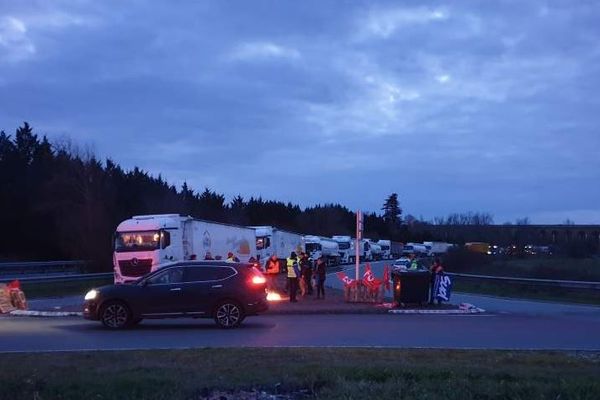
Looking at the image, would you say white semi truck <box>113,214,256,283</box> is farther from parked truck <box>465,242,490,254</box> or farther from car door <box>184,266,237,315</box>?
parked truck <box>465,242,490,254</box>

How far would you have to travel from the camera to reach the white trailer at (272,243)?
5372 cm

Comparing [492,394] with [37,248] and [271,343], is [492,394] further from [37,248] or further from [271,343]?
[37,248]

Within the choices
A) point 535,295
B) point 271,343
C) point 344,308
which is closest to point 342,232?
point 535,295

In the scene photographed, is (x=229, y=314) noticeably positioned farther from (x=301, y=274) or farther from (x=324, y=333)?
(x=301, y=274)

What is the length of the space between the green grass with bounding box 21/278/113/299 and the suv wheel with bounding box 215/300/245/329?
57.8 ft

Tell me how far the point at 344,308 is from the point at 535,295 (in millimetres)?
15120

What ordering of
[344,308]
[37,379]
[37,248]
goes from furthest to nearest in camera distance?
[37,248] < [344,308] < [37,379]

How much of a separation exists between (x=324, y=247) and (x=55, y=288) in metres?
41.5

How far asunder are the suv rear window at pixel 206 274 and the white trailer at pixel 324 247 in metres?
47.7

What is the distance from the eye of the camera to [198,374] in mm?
10445

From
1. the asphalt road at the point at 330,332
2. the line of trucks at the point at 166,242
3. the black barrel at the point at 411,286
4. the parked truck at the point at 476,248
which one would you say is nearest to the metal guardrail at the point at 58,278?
the line of trucks at the point at 166,242

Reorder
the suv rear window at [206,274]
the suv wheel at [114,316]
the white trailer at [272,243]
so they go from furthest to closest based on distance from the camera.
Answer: the white trailer at [272,243]
the suv rear window at [206,274]
the suv wheel at [114,316]

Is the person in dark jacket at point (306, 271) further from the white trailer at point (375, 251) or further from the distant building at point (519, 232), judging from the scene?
the distant building at point (519, 232)

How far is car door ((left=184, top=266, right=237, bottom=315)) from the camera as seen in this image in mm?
20312
